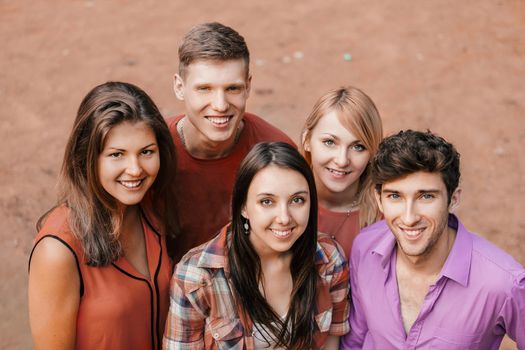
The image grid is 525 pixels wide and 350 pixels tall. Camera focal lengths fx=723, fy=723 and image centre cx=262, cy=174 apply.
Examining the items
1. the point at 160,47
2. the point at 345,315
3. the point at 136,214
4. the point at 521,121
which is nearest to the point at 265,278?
the point at 345,315

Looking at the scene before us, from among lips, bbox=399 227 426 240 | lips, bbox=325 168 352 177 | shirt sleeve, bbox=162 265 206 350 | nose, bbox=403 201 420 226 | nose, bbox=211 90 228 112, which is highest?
nose, bbox=211 90 228 112

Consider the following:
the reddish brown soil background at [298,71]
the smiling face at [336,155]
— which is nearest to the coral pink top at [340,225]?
the smiling face at [336,155]

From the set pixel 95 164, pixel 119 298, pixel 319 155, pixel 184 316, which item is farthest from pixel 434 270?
pixel 95 164

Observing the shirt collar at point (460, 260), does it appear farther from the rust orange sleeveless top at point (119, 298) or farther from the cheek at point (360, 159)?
the rust orange sleeveless top at point (119, 298)

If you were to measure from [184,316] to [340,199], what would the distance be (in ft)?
3.85

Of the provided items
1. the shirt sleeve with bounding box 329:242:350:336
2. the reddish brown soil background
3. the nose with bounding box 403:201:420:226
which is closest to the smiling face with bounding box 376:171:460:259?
the nose with bounding box 403:201:420:226

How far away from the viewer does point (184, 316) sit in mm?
3385

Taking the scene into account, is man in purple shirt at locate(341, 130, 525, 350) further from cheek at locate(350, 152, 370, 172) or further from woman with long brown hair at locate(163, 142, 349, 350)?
cheek at locate(350, 152, 370, 172)

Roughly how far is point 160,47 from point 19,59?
62.0 inches

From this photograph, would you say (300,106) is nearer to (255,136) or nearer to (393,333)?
(255,136)

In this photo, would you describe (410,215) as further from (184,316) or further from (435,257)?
(184,316)

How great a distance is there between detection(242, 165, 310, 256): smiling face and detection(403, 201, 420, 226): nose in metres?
0.44

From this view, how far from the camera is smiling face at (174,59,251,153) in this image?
383cm

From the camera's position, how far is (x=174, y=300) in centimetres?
339
